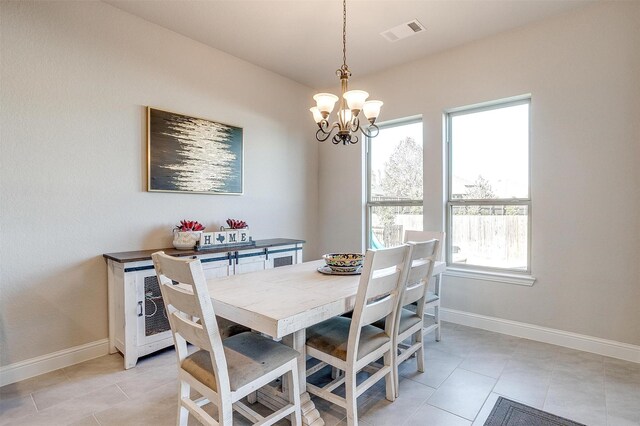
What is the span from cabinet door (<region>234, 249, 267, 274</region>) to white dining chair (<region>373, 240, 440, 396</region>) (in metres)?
1.41

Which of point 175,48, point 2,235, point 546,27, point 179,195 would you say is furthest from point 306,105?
point 2,235

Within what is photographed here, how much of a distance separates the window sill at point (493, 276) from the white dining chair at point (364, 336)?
5.65 feet

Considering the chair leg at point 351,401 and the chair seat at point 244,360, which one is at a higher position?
the chair seat at point 244,360

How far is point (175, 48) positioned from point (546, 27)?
3382 millimetres

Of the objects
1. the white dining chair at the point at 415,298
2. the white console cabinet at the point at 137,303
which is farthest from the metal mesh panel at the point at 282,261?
the white dining chair at the point at 415,298

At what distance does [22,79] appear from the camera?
2.33m

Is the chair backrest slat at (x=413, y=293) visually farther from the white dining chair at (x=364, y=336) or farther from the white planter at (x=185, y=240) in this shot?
the white planter at (x=185, y=240)

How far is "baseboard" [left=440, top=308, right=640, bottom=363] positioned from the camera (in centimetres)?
259

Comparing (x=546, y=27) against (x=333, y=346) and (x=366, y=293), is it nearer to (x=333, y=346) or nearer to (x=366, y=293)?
(x=366, y=293)

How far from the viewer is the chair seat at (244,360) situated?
1462 mm

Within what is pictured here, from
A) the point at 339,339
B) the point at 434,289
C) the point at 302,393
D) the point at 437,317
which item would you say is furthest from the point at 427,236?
the point at 302,393

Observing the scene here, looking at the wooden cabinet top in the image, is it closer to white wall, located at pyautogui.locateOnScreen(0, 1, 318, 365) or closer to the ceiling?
white wall, located at pyautogui.locateOnScreen(0, 1, 318, 365)

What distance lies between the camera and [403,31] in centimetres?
308

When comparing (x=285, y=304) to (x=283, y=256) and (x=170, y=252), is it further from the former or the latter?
(x=283, y=256)
